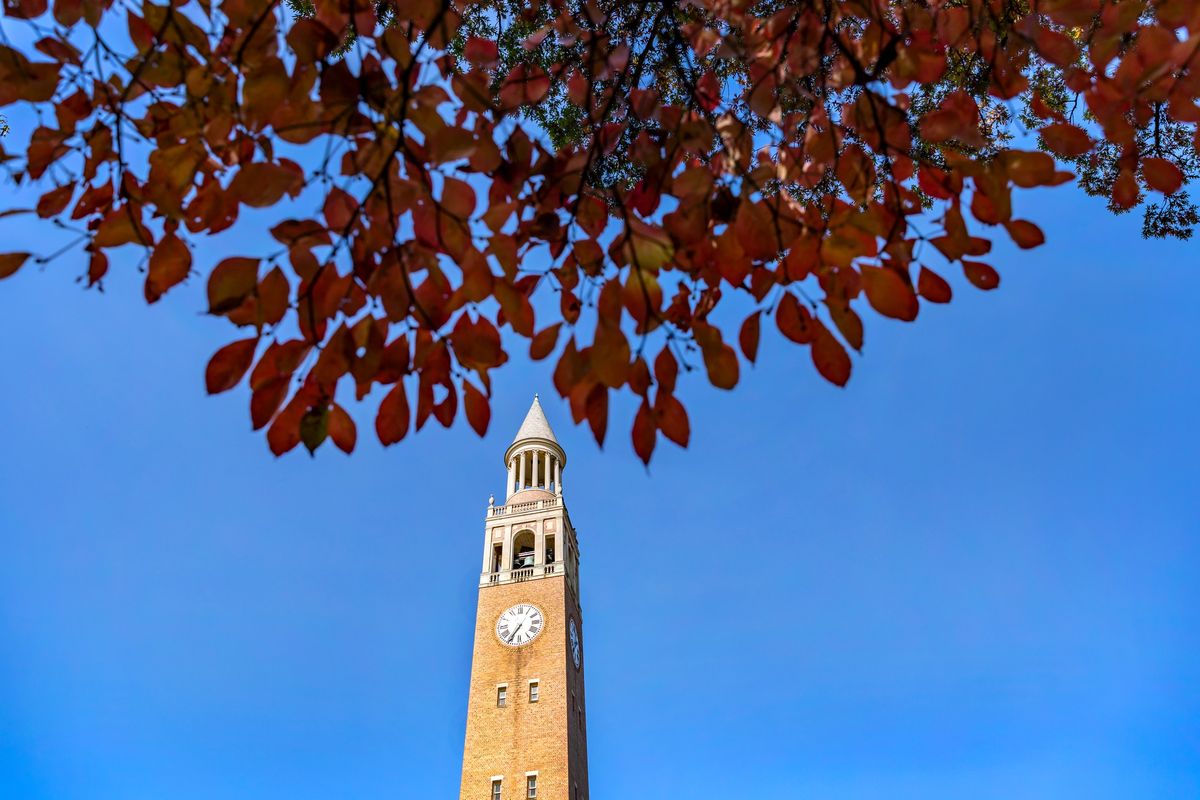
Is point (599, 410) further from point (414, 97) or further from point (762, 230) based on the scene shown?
point (414, 97)

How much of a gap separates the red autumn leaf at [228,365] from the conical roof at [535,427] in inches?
1417

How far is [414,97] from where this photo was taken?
6.68ft

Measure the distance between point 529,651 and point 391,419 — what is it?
29.8 metres

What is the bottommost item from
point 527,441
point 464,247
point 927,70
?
point 464,247

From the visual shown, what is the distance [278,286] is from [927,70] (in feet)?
6.23

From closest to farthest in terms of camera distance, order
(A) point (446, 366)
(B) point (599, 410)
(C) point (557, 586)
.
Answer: (B) point (599, 410)
(A) point (446, 366)
(C) point (557, 586)

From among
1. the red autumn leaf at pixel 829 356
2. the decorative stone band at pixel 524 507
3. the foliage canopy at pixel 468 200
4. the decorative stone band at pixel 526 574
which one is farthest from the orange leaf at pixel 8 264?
the decorative stone band at pixel 524 507

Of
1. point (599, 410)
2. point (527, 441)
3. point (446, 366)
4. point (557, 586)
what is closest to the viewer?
point (599, 410)

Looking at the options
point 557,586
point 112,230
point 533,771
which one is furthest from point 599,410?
point 557,586

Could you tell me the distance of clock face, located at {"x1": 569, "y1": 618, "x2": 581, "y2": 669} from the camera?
1259 inches

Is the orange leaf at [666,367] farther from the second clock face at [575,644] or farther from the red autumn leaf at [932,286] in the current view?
the second clock face at [575,644]

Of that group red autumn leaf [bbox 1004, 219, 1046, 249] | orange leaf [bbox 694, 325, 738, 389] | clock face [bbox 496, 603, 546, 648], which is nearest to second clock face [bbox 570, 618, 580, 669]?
clock face [bbox 496, 603, 546, 648]

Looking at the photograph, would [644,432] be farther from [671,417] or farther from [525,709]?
[525,709]

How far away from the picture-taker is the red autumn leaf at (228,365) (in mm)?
2049
